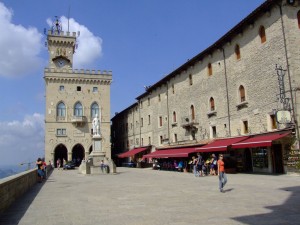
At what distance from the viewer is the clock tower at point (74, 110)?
5103 cm

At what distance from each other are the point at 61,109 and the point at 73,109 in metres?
1.87

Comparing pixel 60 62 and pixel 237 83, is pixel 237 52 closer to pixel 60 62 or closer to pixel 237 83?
pixel 237 83

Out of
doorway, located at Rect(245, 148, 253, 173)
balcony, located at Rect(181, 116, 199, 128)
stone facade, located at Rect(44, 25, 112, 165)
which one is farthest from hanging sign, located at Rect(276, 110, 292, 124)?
stone facade, located at Rect(44, 25, 112, 165)

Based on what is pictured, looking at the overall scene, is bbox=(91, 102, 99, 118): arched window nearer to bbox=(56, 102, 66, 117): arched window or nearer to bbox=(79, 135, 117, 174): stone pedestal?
bbox=(56, 102, 66, 117): arched window

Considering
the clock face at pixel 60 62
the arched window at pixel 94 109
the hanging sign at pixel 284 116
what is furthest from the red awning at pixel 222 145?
the clock face at pixel 60 62

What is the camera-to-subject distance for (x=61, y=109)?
51812mm

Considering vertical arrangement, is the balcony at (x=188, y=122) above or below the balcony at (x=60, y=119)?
below

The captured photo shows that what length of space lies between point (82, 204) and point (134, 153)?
3501 cm

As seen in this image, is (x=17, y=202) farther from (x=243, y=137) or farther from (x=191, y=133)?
(x=191, y=133)

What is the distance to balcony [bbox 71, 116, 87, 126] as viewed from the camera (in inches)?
2023

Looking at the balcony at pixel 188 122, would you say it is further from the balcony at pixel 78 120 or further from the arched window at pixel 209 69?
the balcony at pixel 78 120

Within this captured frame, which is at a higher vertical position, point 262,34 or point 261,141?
point 262,34

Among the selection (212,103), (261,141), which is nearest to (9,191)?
(261,141)

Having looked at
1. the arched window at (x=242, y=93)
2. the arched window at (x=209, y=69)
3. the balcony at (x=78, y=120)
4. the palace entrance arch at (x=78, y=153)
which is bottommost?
the palace entrance arch at (x=78, y=153)
